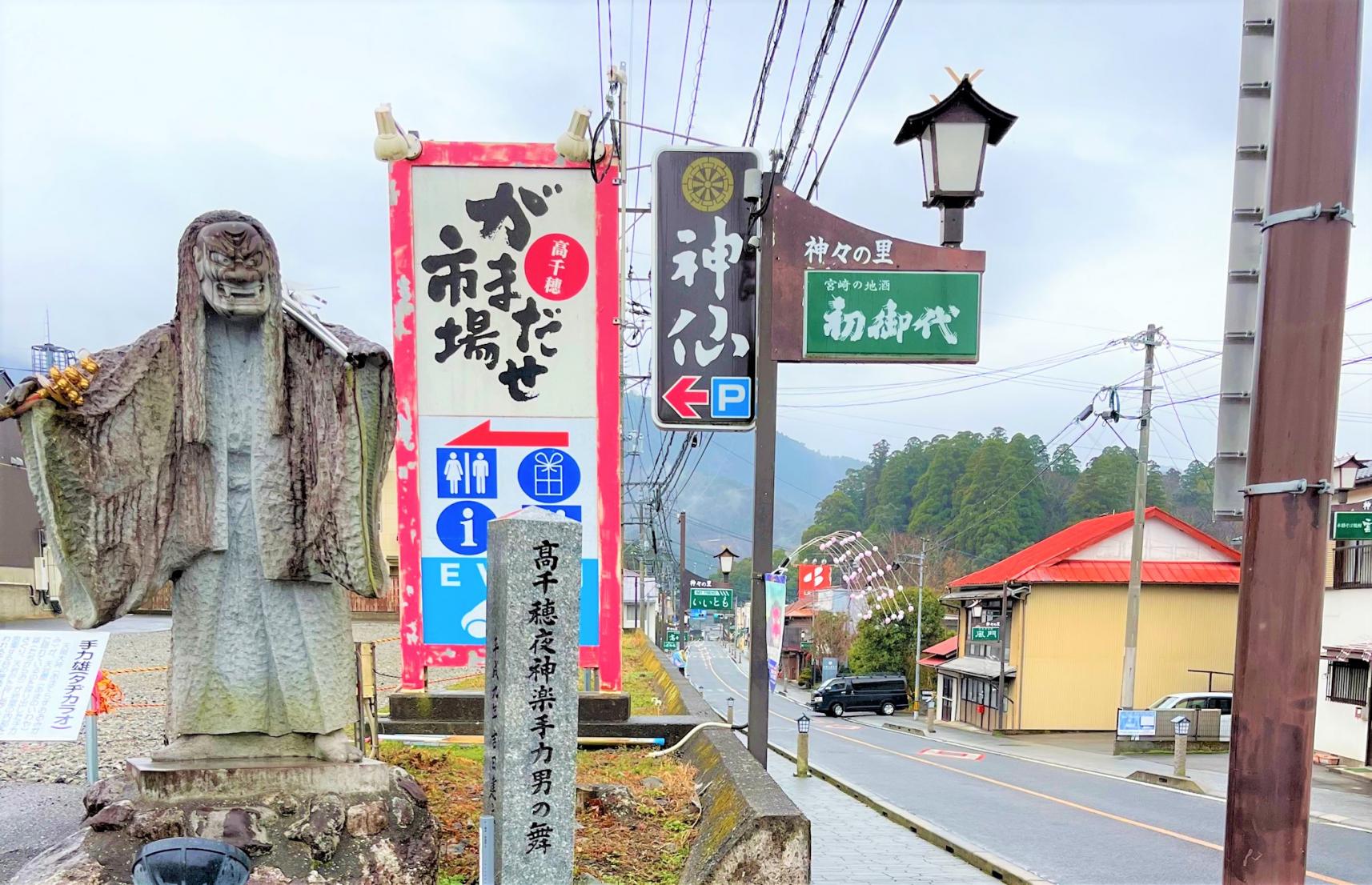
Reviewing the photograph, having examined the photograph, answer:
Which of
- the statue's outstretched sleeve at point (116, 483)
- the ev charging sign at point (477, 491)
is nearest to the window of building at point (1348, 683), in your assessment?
the ev charging sign at point (477, 491)

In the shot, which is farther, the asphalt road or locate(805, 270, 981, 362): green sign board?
the asphalt road

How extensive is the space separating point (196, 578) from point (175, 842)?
1.64 m

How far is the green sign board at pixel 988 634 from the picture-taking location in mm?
29938

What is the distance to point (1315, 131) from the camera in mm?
2338

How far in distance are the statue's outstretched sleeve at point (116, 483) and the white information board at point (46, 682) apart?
160cm

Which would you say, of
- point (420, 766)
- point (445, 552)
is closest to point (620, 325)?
point (445, 552)

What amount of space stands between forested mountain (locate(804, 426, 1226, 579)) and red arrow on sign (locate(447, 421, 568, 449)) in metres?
48.5

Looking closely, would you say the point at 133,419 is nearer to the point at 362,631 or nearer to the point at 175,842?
the point at 175,842

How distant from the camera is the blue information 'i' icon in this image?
7.62m

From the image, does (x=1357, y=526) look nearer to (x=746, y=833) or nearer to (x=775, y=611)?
(x=775, y=611)

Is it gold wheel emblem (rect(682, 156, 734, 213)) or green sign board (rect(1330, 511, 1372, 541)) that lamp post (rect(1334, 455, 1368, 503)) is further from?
gold wheel emblem (rect(682, 156, 734, 213))

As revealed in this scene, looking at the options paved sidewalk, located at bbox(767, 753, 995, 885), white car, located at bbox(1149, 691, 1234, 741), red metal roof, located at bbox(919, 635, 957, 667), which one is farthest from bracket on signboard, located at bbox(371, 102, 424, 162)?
red metal roof, located at bbox(919, 635, 957, 667)

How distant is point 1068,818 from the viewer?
12672 millimetres

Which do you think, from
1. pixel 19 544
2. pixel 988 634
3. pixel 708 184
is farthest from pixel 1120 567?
pixel 19 544
